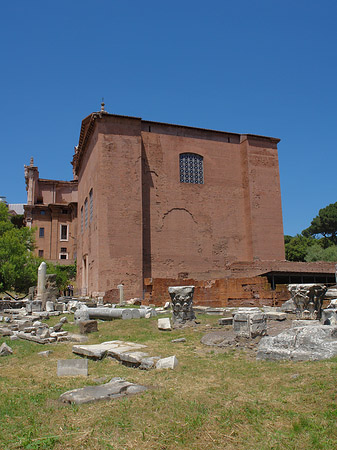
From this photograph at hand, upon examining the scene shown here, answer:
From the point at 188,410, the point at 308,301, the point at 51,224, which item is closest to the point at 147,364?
the point at 188,410

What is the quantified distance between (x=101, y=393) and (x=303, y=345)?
10.0 ft

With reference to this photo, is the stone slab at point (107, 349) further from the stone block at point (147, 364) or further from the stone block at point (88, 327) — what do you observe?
the stone block at point (88, 327)

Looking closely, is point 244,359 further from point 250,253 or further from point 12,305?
point 250,253

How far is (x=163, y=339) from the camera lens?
8648 mm

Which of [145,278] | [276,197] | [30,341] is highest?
[276,197]

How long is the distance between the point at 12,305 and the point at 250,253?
1426 cm

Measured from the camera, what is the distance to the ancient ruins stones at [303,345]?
559cm

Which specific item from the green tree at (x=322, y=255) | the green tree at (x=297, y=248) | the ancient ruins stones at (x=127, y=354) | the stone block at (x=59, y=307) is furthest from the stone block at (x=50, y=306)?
the green tree at (x=297, y=248)

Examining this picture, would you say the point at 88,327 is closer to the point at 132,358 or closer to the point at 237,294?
the point at 132,358

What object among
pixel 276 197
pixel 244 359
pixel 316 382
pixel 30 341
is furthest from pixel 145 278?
pixel 316 382

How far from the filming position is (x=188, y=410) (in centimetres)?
383

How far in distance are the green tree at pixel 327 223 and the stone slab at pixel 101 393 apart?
4776 centimetres

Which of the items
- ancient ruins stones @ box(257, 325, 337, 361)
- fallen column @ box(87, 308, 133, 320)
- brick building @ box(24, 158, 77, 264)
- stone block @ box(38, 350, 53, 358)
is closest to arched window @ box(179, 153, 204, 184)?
fallen column @ box(87, 308, 133, 320)

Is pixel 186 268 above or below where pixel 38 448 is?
above
